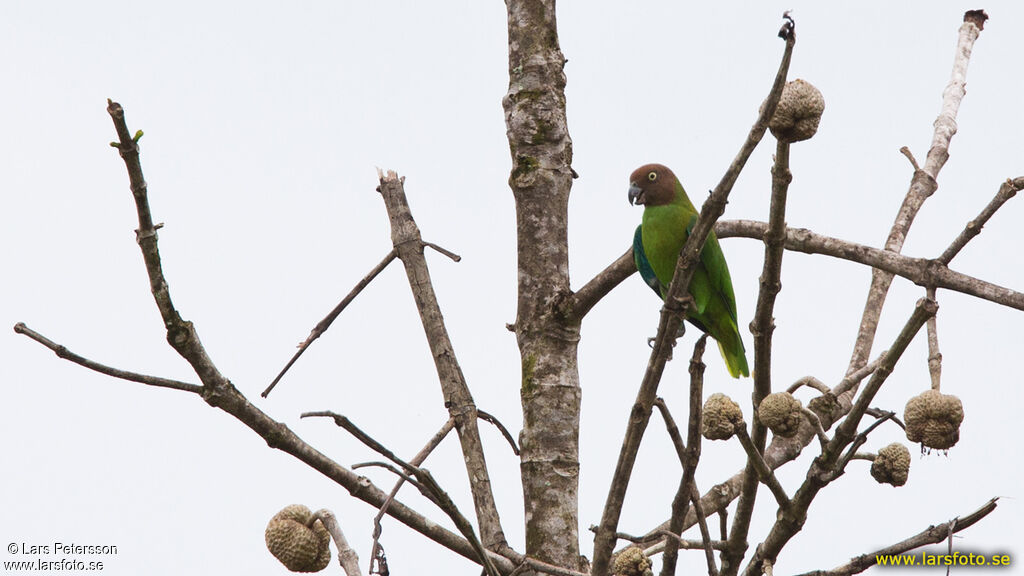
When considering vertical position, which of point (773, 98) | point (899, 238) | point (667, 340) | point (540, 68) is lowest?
point (667, 340)

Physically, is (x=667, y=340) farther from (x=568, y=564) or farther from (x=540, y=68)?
(x=540, y=68)

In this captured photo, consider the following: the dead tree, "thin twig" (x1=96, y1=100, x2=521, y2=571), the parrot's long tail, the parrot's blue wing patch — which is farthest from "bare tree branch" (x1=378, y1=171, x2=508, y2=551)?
the parrot's long tail

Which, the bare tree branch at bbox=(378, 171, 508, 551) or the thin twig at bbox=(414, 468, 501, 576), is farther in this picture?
the bare tree branch at bbox=(378, 171, 508, 551)

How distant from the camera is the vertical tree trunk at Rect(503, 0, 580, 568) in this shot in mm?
3949

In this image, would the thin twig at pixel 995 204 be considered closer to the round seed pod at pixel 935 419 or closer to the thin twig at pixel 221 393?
the round seed pod at pixel 935 419

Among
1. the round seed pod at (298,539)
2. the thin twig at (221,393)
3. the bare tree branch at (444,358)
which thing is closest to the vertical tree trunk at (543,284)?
the bare tree branch at (444,358)

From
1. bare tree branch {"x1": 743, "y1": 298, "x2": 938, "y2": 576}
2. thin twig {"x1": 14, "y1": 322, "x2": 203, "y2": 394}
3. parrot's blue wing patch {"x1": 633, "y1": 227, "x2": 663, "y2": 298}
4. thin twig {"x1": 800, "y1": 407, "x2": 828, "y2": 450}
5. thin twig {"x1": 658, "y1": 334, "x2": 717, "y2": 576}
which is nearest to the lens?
thin twig {"x1": 14, "y1": 322, "x2": 203, "y2": 394}

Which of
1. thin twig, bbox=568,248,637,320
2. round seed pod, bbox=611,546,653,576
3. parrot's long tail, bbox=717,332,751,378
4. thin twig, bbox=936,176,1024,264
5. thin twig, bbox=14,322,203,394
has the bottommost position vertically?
round seed pod, bbox=611,546,653,576

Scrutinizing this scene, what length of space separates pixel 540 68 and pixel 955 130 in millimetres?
2280

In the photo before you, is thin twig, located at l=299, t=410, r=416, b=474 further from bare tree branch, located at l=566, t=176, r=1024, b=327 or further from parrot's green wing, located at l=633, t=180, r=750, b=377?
parrot's green wing, located at l=633, t=180, r=750, b=377

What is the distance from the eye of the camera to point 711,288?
604cm

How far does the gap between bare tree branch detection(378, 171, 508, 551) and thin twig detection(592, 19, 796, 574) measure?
749 millimetres

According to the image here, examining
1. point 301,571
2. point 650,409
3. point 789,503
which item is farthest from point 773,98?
point 301,571

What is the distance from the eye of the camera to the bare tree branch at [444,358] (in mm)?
3684
